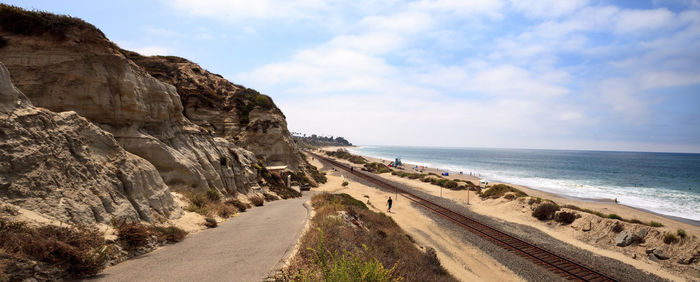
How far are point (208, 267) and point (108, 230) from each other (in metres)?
3.10

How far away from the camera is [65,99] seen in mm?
10844

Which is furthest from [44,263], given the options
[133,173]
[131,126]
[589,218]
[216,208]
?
[589,218]

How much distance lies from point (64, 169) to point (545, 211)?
95.3 ft

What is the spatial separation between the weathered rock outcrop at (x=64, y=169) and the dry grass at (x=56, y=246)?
3.08 feet

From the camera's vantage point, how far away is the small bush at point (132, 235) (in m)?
6.99

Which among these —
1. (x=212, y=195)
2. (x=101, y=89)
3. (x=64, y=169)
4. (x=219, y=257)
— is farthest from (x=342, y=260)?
(x=101, y=89)

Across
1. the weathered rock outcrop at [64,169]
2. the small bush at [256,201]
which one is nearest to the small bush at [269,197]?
the small bush at [256,201]

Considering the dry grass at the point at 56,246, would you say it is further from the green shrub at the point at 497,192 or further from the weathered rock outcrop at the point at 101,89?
the green shrub at the point at 497,192

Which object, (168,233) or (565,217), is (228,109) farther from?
(565,217)

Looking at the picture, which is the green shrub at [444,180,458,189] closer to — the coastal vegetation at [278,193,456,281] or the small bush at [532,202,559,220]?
the small bush at [532,202,559,220]

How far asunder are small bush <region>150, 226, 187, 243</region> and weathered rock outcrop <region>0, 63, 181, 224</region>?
0.75m

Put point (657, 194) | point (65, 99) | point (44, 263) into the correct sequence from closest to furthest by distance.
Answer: point (44, 263) → point (65, 99) → point (657, 194)

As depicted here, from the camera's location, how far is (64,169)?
7195 millimetres

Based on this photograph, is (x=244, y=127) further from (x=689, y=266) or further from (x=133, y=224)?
(x=689, y=266)
